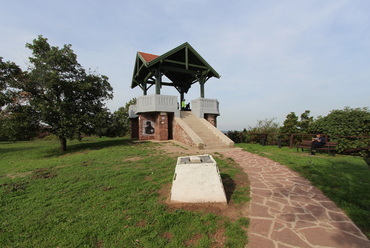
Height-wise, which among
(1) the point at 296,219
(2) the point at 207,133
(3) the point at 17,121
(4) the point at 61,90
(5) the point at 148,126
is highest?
(4) the point at 61,90

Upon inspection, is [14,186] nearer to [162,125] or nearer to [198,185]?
[198,185]

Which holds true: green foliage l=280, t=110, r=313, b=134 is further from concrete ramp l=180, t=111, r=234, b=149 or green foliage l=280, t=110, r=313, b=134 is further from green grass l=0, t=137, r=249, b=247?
green grass l=0, t=137, r=249, b=247

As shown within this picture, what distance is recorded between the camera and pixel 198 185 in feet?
10.8

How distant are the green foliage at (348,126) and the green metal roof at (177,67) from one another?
863 centimetres

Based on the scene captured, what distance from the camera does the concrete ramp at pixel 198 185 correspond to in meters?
3.21

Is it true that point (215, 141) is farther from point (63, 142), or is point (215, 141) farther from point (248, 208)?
point (63, 142)

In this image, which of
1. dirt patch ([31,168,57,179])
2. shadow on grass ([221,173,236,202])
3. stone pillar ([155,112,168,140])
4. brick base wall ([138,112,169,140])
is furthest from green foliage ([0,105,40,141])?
shadow on grass ([221,173,236,202])

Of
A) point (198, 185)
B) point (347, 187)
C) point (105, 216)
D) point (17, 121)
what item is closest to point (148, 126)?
point (17, 121)

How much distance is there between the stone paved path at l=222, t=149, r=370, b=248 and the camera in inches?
88.3

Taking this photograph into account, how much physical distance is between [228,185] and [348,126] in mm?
8968

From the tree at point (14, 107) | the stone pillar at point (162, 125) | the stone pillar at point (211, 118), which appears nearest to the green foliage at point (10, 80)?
the tree at point (14, 107)

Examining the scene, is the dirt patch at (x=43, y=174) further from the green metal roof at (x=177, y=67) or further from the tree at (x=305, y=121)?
the tree at (x=305, y=121)

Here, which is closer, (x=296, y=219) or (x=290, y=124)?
(x=296, y=219)

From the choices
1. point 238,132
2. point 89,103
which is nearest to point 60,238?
point 89,103
